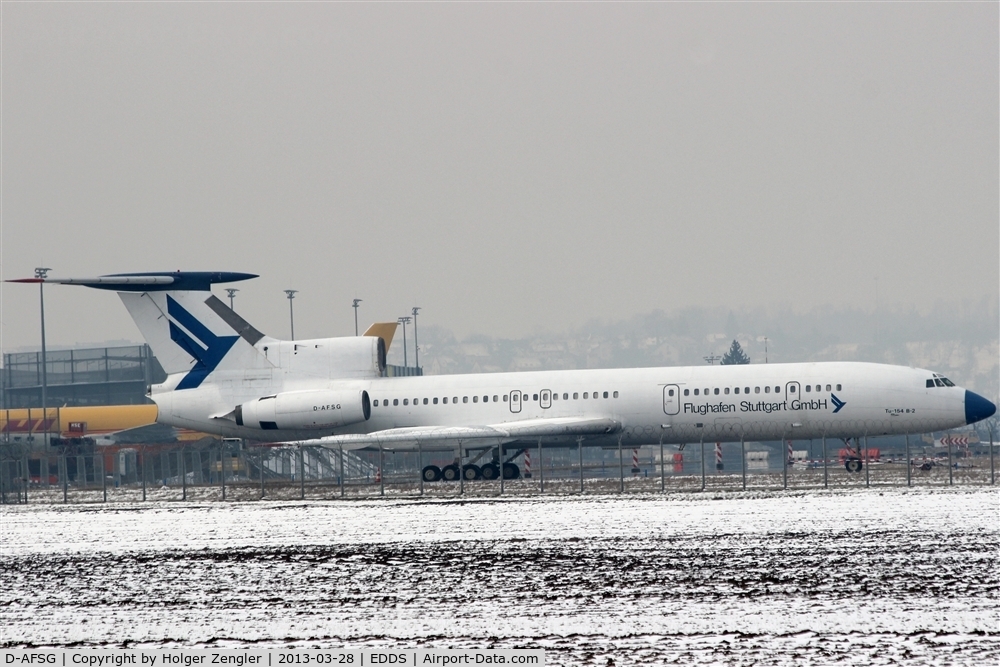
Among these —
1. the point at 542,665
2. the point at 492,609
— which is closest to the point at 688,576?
the point at 492,609

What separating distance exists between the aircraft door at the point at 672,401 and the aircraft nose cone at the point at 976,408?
322 inches

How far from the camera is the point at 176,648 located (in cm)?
1102

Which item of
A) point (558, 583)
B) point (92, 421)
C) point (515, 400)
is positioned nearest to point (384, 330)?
point (92, 421)

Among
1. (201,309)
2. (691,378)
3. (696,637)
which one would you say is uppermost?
(201,309)

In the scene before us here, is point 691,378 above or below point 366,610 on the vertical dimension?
above

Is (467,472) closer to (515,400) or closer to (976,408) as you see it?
(515,400)

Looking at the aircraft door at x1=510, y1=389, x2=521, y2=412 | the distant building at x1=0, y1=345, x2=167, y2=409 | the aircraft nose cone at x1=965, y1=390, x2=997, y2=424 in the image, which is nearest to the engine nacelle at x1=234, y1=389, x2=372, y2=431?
the aircraft door at x1=510, y1=389, x2=521, y2=412

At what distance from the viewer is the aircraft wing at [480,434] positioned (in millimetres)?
36844

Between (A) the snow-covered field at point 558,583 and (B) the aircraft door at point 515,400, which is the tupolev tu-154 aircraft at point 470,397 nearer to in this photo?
(B) the aircraft door at point 515,400

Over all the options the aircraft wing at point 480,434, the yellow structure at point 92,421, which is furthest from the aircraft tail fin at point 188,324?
the yellow structure at point 92,421

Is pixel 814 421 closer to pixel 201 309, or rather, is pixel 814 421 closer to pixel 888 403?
pixel 888 403

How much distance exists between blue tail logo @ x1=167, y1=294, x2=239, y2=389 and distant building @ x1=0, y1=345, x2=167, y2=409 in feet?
169

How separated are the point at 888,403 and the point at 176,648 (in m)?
28.9

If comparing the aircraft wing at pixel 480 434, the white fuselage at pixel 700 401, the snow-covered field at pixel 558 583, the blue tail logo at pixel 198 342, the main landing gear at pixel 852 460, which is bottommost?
the snow-covered field at pixel 558 583
